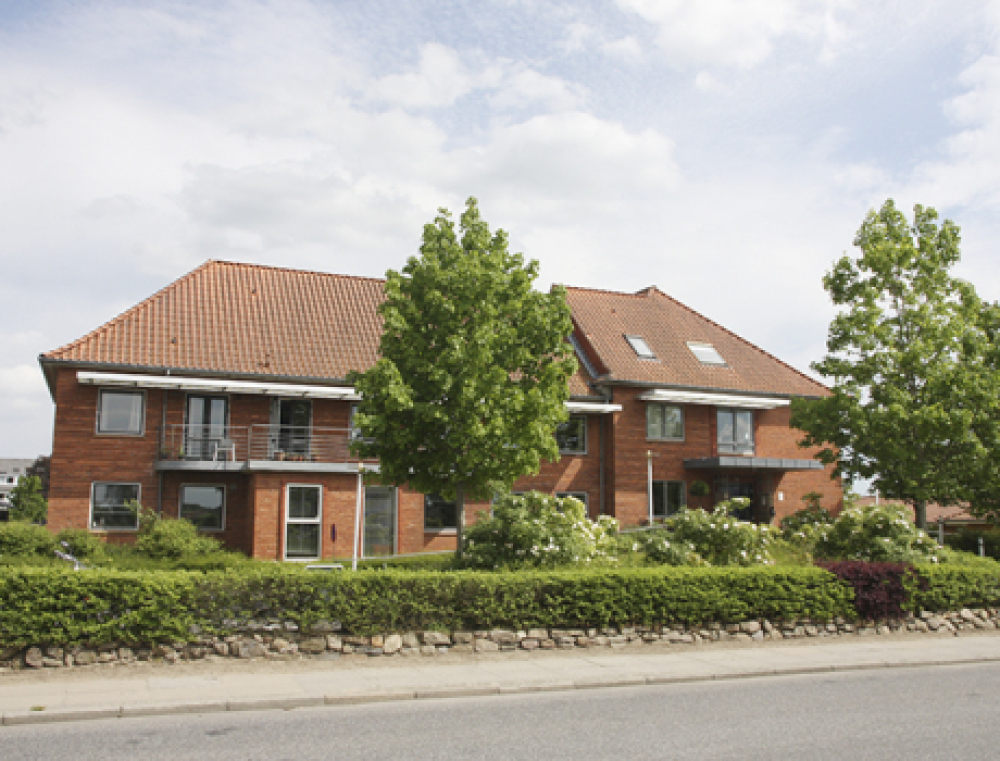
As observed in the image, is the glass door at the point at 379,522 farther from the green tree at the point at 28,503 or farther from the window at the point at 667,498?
the green tree at the point at 28,503

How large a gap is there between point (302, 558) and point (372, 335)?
7.40 metres

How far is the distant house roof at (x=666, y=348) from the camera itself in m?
29.4

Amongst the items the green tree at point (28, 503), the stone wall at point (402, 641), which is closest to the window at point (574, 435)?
the stone wall at point (402, 641)

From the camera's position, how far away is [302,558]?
925 inches

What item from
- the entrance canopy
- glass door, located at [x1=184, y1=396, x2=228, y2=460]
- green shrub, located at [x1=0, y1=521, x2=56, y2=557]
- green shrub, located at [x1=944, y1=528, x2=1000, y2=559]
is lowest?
green shrub, located at [x1=944, y1=528, x2=1000, y2=559]

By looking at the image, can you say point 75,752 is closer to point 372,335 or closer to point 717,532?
point 717,532

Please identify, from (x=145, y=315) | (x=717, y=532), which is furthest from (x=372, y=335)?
(x=717, y=532)

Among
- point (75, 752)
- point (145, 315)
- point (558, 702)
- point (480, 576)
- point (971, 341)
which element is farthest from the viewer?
point (145, 315)

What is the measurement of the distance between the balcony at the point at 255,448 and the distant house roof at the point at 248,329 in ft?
5.22

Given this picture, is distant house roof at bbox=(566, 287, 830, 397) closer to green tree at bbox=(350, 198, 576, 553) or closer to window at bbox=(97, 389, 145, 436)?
green tree at bbox=(350, 198, 576, 553)

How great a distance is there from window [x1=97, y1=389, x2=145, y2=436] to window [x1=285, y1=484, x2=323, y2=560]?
14.7 feet

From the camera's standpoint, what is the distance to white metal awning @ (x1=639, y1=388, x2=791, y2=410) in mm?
28219

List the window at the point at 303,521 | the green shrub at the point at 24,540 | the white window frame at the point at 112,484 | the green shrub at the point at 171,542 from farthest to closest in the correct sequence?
the window at the point at 303,521 < the white window frame at the point at 112,484 < the green shrub at the point at 171,542 < the green shrub at the point at 24,540

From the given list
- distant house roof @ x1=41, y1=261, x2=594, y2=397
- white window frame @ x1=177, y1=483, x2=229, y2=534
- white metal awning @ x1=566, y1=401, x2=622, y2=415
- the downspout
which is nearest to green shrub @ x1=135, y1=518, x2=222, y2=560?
the downspout
